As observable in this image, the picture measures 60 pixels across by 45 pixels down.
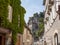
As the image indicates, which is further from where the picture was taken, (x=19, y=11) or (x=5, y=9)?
(x=19, y=11)

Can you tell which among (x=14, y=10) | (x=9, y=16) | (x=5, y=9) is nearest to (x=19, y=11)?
(x=14, y=10)

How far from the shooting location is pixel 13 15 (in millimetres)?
24359

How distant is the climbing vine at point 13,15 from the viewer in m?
20.7

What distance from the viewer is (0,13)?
2006cm

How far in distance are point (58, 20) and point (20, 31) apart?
9.66 meters

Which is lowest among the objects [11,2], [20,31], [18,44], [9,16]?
[18,44]

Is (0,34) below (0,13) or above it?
below

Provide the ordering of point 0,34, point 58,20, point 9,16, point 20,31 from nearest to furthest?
point 58,20 → point 0,34 → point 9,16 → point 20,31

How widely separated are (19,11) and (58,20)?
32.7ft

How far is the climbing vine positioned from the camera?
20.7 m

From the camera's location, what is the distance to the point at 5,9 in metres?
21.2

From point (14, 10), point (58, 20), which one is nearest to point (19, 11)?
point (14, 10)

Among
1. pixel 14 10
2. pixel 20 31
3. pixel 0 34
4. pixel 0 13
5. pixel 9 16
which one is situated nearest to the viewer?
pixel 0 13

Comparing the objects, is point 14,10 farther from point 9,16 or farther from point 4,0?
point 4,0
